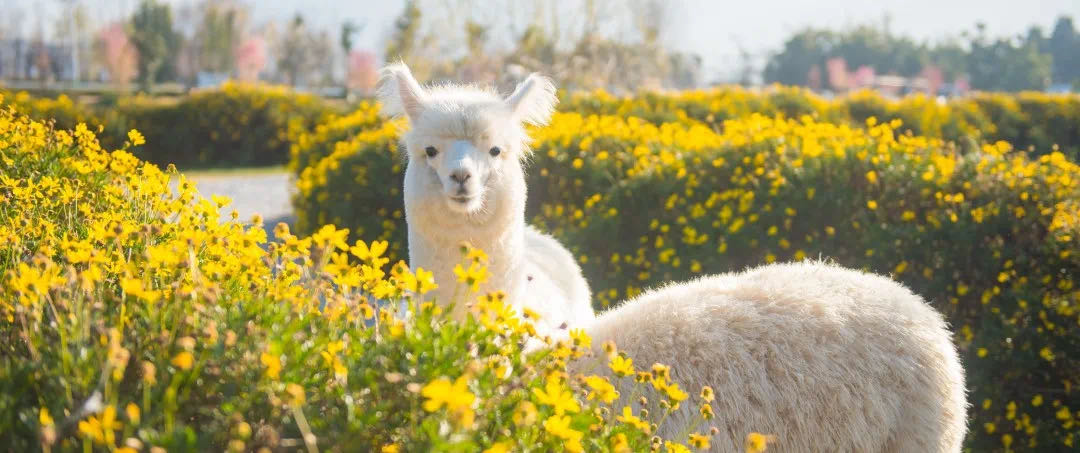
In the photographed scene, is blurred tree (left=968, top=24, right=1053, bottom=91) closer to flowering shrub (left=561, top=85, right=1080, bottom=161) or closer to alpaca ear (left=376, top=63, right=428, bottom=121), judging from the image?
flowering shrub (left=561, top=85, right=1080, bottom=161)

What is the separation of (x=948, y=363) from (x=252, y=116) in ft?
54.4

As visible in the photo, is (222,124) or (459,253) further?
(222,124)

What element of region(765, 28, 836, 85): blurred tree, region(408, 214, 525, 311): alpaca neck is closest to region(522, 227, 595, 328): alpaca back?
region(408, 214, 525, 311): alpaca neck

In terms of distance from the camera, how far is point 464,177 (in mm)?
3281

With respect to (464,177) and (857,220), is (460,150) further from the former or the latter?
(857,220)

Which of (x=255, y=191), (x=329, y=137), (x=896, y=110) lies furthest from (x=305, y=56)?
(x=329, y=137)

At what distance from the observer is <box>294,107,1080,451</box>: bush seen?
525cm

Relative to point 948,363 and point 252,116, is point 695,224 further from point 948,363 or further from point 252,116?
point 252,116

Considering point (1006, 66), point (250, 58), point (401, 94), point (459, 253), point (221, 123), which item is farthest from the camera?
point (1006, 66)

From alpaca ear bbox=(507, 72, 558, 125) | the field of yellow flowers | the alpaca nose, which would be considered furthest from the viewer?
alpaca ear bbox=(507, 72, 558, 125)

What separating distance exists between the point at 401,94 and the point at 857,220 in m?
3.56

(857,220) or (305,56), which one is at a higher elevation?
(857,220)

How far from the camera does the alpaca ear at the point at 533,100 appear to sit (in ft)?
12.5

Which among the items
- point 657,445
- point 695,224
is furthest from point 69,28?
point 657,445
